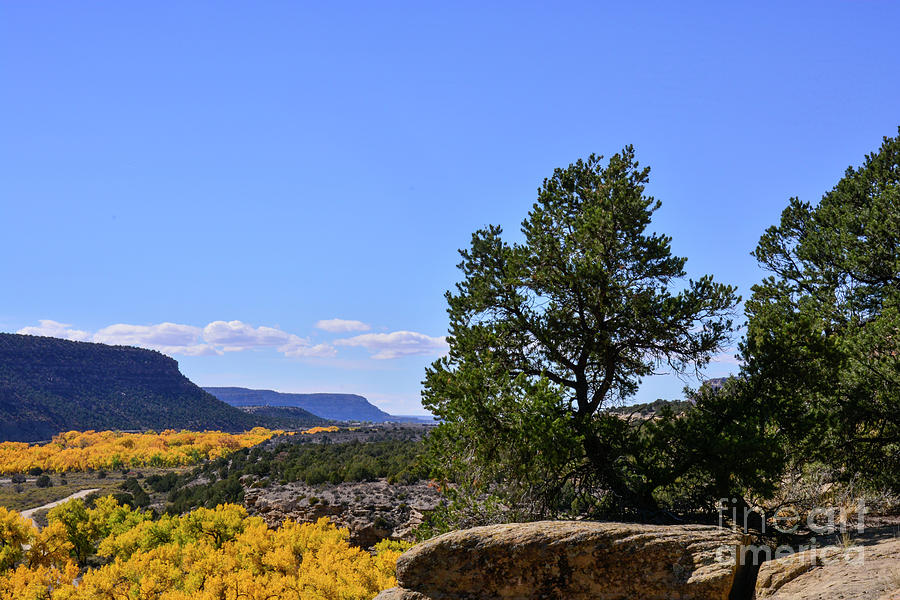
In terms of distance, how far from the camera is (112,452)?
112 meters

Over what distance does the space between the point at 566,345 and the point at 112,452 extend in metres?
122

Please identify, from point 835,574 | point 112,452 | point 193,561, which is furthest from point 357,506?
point 112,452

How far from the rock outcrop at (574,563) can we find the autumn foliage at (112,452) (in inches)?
3743

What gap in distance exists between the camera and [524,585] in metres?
9.29

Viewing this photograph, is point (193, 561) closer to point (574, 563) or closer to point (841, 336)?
point (574, 563)

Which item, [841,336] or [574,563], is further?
[841,336]

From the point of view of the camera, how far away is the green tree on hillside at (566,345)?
1275cm

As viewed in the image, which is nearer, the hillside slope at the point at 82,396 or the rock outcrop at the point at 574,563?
the rock outcrop at the point at 574,563

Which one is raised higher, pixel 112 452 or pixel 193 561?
pixel 193 561

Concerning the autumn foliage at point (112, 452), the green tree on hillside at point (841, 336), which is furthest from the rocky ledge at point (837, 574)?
the autumn foliage at point (112, 452)

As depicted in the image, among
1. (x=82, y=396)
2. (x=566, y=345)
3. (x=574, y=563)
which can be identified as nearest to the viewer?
(x=574, y=563)

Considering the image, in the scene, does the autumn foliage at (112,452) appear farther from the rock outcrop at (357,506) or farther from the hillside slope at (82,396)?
the rock outcrop at (357,506)

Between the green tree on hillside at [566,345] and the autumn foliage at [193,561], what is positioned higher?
the green tree on hillside at [566,345]

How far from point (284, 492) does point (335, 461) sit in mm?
12733
